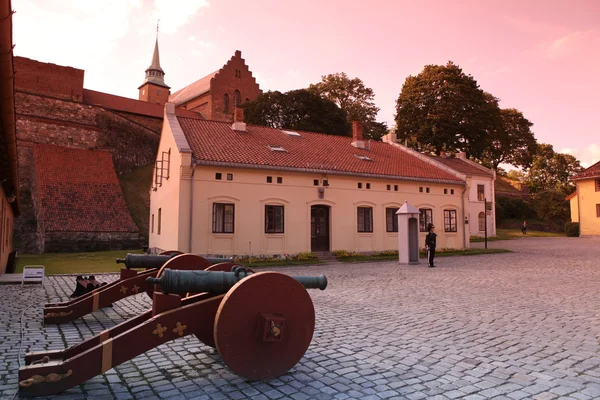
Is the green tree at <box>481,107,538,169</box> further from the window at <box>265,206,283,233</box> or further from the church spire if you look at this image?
the church spire

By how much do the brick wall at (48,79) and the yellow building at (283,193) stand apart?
2344 cm

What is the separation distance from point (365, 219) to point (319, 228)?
2.56 meters

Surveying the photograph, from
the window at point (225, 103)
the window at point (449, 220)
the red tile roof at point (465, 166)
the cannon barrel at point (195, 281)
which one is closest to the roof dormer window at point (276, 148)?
the window at point (449, 220)

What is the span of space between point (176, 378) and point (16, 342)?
237 cm

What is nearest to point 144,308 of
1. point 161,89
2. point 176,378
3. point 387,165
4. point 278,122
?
point 176,378

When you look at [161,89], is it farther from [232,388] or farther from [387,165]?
[232,388]

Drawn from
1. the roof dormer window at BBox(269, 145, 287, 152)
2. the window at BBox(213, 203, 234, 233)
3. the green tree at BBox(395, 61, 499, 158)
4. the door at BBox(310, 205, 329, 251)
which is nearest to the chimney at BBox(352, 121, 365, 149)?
the roof dormer window at BBox(269, 145, 287, 152)

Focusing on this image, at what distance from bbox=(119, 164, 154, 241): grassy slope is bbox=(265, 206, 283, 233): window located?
489 inches

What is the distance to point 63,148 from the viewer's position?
30859mm

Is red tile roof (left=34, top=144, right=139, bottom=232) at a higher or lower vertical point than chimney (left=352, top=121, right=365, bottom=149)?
lower

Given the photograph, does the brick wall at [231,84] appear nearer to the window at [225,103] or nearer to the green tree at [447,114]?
the window at [225,103]

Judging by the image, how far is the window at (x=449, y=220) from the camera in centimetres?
2302

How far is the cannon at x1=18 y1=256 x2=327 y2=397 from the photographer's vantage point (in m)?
3.01

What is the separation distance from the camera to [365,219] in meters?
20.7
